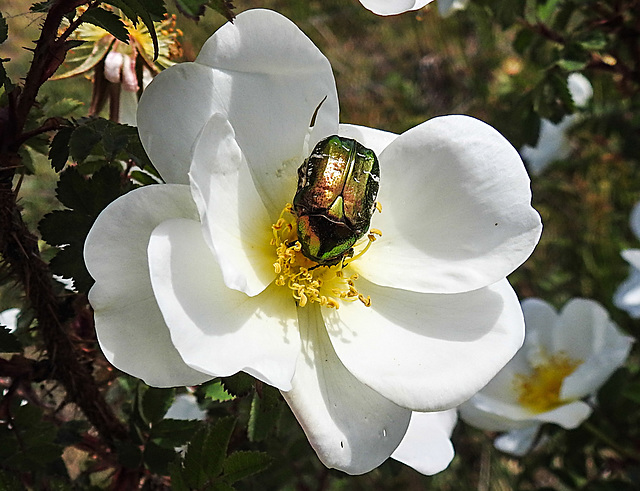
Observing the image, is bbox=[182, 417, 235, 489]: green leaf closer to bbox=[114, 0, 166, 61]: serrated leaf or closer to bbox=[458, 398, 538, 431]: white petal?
bbox=[114, 0, 166, 61]: serrated leaf

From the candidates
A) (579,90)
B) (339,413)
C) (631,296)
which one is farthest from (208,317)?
(579,90)

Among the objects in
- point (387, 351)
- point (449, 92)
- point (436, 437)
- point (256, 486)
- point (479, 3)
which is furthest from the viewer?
point (449, 92)

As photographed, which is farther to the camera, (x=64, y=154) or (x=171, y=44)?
(x=171, y=44)

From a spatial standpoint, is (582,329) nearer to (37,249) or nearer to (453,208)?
(453,208)

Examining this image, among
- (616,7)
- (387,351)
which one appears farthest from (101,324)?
(616,7)

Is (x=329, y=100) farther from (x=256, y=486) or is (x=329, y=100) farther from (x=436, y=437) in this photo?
(x=256, y=486)

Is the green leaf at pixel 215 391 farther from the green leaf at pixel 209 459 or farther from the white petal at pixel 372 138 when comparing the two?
the white petal at pixel 372 138

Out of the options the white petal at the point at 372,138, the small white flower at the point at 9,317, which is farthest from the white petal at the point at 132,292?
the small white flower at the point at 9,317

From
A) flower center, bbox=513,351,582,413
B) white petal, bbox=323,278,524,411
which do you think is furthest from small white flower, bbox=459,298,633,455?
white petal, bbox=323,278,524,411
